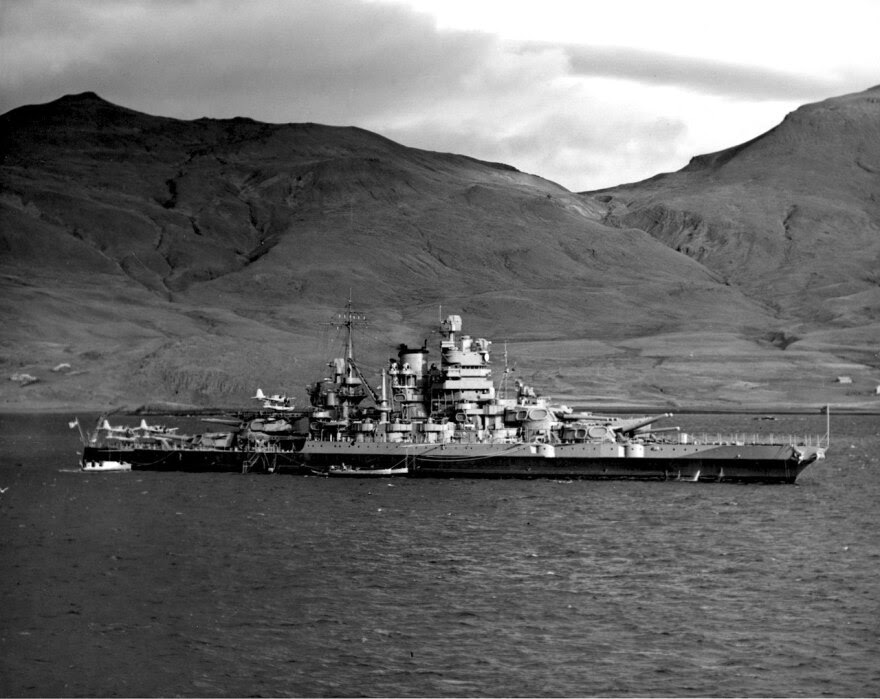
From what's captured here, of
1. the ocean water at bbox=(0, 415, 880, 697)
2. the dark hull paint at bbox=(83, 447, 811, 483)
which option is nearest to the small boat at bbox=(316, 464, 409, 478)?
the dark hull paint at bbox=(83, 447, 811, 483)

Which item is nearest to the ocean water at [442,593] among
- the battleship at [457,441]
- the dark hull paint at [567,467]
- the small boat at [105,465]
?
the dark hull paint at [567,467]

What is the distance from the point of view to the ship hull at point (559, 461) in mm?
74938

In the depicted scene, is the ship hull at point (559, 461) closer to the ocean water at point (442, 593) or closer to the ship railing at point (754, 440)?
the ship railing at point (754, 440)

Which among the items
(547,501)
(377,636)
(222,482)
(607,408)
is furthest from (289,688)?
(607,408)

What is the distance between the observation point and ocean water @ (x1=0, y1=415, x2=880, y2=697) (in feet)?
108

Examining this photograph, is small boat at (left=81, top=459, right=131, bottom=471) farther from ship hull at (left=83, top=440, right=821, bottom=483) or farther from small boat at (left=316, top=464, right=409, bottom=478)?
small boat at (left=316, top=464, right=409, bottom=478)

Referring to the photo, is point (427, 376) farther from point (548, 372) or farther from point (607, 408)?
point (548, 372)

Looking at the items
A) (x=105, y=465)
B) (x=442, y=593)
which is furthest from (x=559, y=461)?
(x=442, y=593)

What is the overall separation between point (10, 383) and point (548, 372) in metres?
76.2

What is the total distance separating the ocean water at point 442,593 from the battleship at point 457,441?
14.4 ft

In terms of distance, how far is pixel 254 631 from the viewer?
37.1m

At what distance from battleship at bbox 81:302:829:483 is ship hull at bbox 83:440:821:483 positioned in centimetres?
6

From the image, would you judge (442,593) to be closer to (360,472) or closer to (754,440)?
(360,472)

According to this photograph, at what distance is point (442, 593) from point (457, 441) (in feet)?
117
